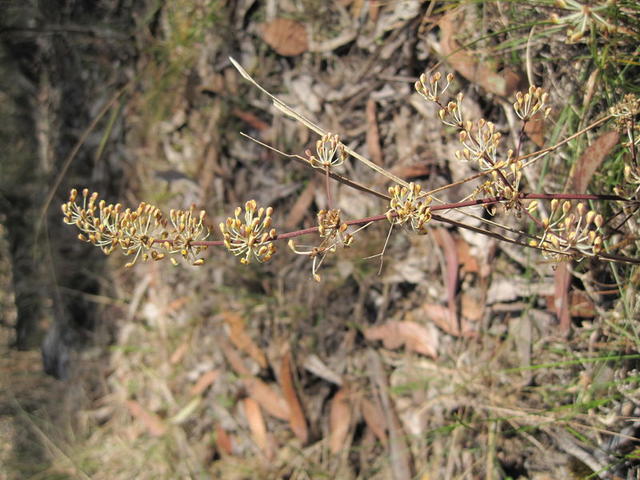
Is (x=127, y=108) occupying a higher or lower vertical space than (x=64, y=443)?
higher

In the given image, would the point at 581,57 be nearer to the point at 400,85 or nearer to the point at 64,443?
the point at 400,85

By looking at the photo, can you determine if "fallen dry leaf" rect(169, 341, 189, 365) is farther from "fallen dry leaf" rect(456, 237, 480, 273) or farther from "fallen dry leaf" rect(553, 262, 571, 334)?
"fallen dry leaf" rect(553, 262, 571, 334)

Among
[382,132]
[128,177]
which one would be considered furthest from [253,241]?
[128,177]

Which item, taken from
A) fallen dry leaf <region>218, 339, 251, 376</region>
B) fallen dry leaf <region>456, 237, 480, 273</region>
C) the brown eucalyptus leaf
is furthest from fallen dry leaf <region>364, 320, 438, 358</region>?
the brown eucalyptus leaf

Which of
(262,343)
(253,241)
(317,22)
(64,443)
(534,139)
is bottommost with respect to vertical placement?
(64,443)

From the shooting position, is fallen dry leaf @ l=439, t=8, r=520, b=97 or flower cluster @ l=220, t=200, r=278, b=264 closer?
flower cluster @ l=220, t=200, r=278, b=264

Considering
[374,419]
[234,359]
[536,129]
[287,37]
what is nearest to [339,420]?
[374,419]
